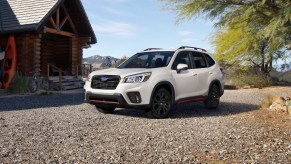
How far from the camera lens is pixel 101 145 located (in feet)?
16.1

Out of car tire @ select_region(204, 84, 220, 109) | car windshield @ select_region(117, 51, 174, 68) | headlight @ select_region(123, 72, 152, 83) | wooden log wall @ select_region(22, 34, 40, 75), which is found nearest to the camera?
headlight @ select_region(123, 72, 152, 83)

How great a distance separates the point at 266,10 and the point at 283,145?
6.20 metres

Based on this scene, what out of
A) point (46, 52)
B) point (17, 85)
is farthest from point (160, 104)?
point (46, 52)

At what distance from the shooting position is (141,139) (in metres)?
5.34

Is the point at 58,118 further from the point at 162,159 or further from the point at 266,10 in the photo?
the point at 266,10

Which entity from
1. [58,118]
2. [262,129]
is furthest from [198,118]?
[58,118]

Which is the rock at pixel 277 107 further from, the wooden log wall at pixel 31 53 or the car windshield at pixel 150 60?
the wooden log wall at pixel 31 53

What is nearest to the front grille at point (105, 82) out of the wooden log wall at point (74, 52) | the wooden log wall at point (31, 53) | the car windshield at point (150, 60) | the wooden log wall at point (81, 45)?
the car windshield at point (150, 60)

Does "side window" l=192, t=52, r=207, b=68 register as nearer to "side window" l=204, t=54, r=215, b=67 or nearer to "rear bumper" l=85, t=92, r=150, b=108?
"side window" l=204, t=54, r=215, b=67

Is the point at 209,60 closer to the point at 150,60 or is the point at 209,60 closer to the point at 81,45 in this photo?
the point at 150,60

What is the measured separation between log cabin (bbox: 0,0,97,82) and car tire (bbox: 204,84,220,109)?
31.2ft

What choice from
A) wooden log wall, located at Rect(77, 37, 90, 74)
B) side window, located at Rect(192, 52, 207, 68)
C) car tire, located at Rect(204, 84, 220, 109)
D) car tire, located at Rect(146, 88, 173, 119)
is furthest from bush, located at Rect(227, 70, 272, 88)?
car tire, located at Rect(146, 88, 173, 119)

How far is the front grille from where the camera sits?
24.2 feet

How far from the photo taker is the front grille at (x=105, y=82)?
24.2 ft
